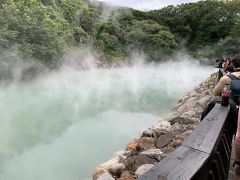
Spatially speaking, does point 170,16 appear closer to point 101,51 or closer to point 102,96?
point 101,51

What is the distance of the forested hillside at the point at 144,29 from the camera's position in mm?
23872

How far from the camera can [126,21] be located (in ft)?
115

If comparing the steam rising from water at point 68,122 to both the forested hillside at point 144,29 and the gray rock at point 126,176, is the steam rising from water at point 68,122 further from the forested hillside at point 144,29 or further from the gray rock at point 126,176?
the forested hillside at point 144,29

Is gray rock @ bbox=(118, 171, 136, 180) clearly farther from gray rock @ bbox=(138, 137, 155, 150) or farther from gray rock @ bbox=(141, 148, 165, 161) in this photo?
gray rock @ bbox=(138, 137, 155, 150)

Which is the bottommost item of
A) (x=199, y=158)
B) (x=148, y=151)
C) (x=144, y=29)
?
(x=148, y=151)

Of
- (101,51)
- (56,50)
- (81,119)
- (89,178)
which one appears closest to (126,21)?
(101,51)

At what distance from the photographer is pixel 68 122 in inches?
392

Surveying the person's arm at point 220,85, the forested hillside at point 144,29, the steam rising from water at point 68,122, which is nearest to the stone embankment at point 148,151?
the steam rising from water at point 68,122

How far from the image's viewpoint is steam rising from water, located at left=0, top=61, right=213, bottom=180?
21.5 feet

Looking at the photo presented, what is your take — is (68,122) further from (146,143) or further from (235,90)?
(235,90)

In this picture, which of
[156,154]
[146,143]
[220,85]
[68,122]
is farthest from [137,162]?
[68,122]

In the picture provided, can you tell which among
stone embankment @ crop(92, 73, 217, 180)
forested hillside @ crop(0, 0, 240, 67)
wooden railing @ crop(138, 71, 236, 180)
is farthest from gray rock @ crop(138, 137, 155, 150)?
forested hillside @ crop(0, 0, 240, 67)

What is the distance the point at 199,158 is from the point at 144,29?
32645 millimetres

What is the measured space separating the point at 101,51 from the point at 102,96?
13.8m
